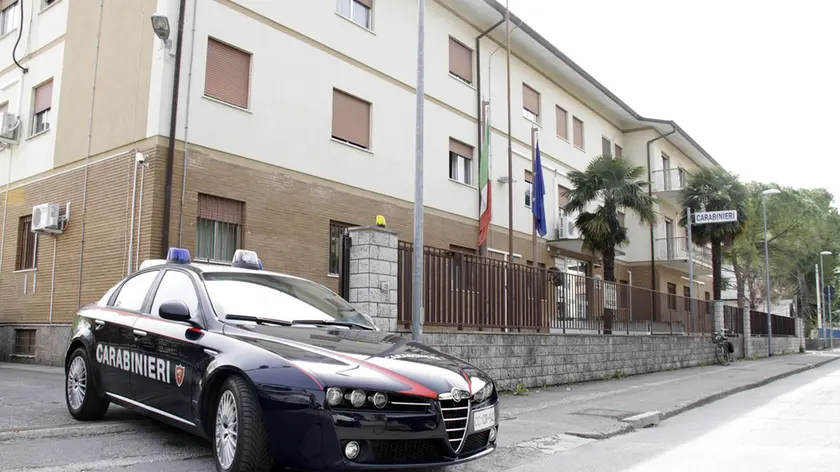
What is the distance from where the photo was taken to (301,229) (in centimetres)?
1453

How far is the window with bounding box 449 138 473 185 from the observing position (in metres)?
20.1

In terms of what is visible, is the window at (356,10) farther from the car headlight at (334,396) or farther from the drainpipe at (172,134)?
the car headlight at (334,396)

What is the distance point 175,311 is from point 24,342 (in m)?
12.0

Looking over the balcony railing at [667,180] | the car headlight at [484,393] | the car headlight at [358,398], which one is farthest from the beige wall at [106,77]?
the balcony railing at [667,180]

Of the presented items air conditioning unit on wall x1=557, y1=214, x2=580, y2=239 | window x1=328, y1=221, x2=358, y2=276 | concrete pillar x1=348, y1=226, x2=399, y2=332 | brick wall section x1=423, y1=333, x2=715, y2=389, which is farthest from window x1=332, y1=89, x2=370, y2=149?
air conditioning unit on wall x1=557, y1=214, x2=580, y2=239

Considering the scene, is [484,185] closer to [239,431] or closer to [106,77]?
[106,77]

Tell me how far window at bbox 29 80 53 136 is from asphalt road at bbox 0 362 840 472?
748 cm

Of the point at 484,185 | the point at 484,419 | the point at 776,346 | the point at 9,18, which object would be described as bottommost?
the point at 776,346

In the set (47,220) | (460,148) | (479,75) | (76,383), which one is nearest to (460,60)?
(479,75)

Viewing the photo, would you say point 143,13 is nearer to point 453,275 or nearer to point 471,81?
point 453,275

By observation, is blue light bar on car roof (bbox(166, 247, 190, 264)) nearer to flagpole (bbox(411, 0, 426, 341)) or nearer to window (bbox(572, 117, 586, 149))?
flagpole (bbox(411, 0, 426, 341))

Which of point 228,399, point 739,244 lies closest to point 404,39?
point 228,399

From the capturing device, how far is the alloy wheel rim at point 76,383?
249 inches

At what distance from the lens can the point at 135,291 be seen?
244 inches
